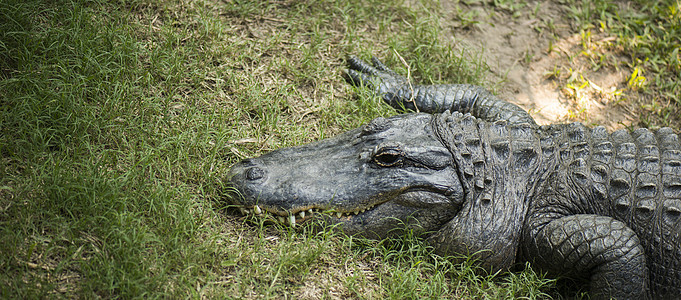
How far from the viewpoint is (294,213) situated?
3.49 meters

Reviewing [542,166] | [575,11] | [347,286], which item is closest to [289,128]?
[347,286]

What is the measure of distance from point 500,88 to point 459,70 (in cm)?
49

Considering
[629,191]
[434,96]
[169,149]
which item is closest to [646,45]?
[434,96]

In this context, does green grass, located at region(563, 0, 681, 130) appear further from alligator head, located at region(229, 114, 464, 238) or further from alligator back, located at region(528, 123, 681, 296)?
alligator head, located at region(229, 114, 464, 238)

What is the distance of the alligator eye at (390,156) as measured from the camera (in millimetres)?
3525

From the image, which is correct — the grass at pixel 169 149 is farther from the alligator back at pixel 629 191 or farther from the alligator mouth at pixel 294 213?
the alligator back at pixel 629 191

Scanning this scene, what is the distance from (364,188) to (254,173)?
71cm

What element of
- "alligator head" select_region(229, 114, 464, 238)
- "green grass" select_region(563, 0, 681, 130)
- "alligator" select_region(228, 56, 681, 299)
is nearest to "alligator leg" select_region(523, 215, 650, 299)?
"alligator" select_region(228, 56, 681, 299)

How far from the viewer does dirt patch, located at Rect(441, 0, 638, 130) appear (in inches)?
219

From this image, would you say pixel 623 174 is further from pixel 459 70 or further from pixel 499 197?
pixel 459 70

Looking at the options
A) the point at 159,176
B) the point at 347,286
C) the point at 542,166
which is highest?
the point at 542,166

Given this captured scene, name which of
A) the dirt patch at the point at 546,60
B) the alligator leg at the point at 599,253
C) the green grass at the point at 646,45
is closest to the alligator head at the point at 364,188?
the alligator leg at the point at 599,253

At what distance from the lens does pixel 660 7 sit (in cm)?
641

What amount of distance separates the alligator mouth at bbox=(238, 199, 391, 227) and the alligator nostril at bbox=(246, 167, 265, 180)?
0.18 m
